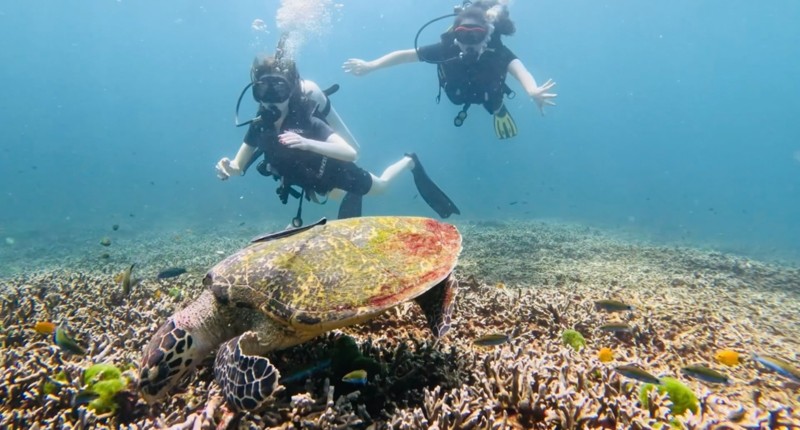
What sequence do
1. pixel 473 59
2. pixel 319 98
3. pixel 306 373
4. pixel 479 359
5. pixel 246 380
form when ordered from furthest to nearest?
pixel 473 59, pixel 319 98, pixel 479 359, pixel 306 373, pixel 246 380

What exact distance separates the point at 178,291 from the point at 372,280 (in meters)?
4.00

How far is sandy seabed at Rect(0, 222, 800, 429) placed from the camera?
225 cm

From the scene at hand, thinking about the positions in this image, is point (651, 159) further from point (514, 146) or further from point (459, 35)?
point (459, 35)

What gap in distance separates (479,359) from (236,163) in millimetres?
6311

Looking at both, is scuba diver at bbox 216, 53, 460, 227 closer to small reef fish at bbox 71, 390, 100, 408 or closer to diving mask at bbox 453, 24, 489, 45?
small reef fish at bbox 71, 390, 100, 408

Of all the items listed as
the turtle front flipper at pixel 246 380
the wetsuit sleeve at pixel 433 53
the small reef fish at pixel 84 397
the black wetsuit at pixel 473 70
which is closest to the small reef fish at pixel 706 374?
the turtle front flipper at pixel 246 380

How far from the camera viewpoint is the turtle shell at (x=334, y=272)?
2.41 m

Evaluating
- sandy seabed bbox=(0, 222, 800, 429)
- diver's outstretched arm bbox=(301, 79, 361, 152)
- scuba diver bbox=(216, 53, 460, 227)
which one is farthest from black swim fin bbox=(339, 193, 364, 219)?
sandy seabed bbox=(0, 222, 800, 429)

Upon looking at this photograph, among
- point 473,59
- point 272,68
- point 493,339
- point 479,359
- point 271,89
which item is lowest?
point 479,359

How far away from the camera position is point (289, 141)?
583 cm

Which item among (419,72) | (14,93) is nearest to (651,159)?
(419,72)

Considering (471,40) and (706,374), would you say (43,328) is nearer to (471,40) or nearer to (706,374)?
(706,374)

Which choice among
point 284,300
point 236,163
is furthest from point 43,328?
point 236,163

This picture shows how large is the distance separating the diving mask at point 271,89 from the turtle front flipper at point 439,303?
17.0 ft
